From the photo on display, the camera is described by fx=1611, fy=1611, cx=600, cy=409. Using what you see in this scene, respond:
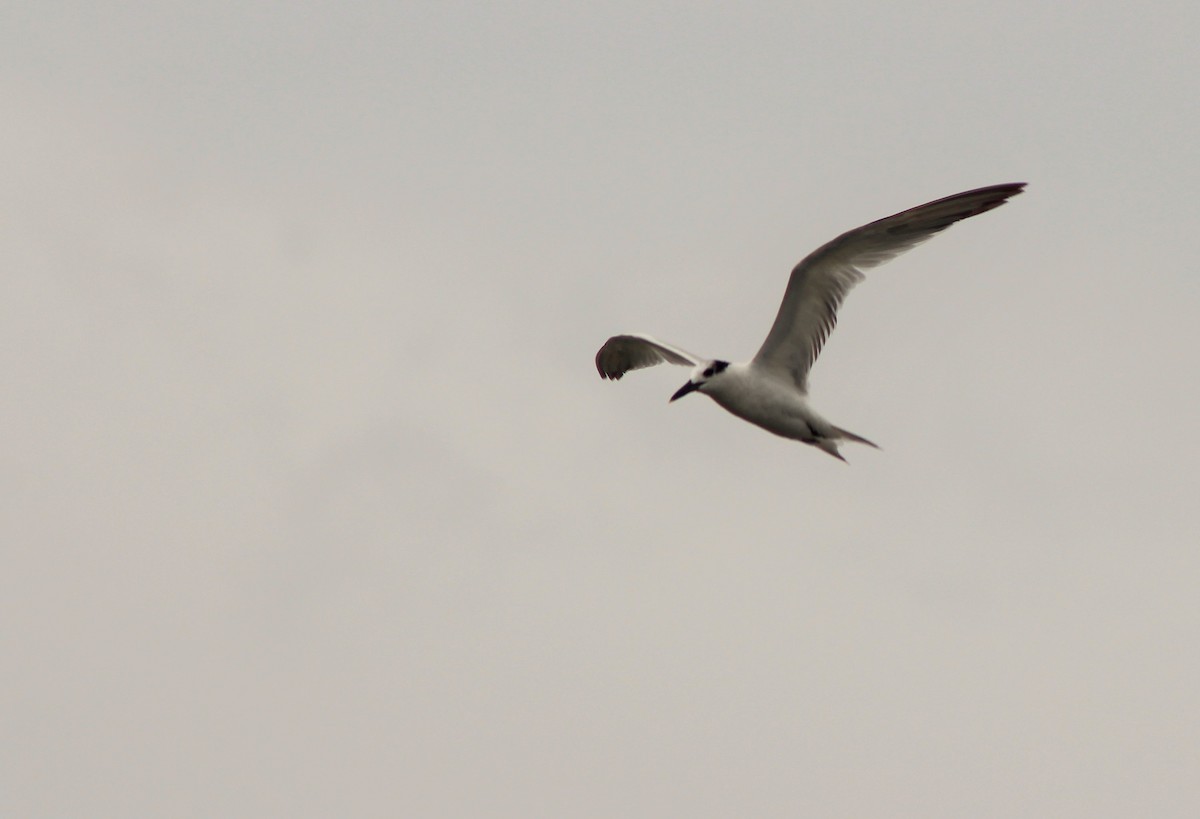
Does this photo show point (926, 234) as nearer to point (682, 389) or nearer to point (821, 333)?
point (821, 333)

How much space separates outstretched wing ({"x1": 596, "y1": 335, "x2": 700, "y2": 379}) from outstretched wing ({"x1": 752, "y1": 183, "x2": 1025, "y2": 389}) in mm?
2235

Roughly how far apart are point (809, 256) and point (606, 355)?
543 cm

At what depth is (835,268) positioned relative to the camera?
21656 mm

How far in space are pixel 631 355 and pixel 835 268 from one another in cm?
508

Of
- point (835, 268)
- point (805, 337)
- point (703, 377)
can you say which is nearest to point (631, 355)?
point (703, 377)

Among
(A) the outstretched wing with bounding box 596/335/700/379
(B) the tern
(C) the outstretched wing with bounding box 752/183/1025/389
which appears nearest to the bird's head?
(B) the tern

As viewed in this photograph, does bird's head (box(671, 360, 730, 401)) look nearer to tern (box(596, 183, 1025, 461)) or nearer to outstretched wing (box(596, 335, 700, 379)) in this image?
tern (box(596, 183, 1025, 461))

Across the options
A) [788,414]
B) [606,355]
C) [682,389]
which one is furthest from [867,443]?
[606,355]

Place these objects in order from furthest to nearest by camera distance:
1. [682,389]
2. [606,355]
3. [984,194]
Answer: [606,355] → [682,389] → [984,194]

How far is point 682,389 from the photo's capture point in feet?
72.4

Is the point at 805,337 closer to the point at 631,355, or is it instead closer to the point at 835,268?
the point at 835,268

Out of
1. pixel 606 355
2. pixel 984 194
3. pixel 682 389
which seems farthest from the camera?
pixel 606 355

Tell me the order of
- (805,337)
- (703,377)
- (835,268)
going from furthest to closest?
(805,337) → (703,377) → (835,268)

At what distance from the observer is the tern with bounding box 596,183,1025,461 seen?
69.4 ft
